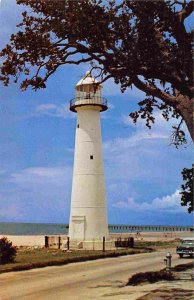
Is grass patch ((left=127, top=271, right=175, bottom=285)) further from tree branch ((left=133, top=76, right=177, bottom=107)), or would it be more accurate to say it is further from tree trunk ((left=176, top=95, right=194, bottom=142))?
tree trunk ((left=176, top=95, right=194, bottom=142))

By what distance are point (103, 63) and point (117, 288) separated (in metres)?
7.30

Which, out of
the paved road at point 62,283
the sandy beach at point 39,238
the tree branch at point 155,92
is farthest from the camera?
the sandy beach at point 39,238

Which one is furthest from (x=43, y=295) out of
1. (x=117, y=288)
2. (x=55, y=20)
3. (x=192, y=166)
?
(x=55, y=20)

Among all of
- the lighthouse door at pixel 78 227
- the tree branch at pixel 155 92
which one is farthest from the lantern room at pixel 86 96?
the tree branch at pixel 155 92

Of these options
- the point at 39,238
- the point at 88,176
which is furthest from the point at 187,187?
the point at 39,238

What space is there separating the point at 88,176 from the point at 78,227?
13.0 ft

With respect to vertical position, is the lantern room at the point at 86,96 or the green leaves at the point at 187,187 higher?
the lantern room at the point at 86,96

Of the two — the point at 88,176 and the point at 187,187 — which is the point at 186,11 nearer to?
the point at 187,187

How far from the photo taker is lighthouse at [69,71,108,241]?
38.3 meters

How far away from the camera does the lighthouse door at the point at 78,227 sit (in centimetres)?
3822

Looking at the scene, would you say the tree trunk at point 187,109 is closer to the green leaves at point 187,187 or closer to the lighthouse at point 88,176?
the green leaves at point 187,187

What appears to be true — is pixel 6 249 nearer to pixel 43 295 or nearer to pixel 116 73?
pixel 43 295

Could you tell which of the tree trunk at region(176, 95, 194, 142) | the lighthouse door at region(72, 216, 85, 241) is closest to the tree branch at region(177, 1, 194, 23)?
the tree trunk at region(176, 95, 194, 142)

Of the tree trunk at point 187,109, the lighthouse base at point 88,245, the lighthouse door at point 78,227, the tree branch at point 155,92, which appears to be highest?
the tree branch at point 155,92
